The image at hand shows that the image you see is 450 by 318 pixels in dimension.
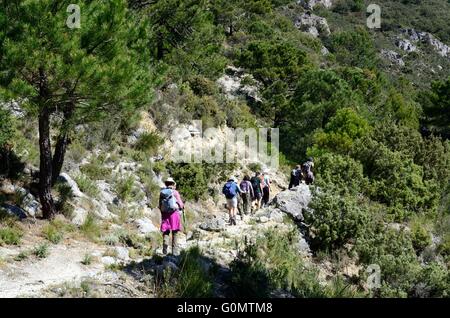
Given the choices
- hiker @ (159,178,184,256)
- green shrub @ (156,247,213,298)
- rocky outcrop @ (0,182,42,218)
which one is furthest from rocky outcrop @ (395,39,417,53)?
green shrub @ (156,247,213,298)

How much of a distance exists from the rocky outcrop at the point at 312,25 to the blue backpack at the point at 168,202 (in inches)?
2490

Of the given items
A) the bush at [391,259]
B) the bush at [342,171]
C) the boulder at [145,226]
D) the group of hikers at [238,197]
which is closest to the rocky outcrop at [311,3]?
the bush at [342,171]

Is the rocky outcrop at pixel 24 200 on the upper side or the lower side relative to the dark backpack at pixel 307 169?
lower

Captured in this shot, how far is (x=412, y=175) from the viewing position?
63.3 ft

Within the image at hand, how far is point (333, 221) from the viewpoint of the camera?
13.0 metres

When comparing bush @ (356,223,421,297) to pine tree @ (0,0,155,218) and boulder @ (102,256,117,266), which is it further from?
pine tree @ (0,0,155,218)

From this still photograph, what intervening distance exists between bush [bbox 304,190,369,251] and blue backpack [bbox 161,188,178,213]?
5.29 m

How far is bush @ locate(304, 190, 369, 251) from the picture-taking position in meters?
12.9

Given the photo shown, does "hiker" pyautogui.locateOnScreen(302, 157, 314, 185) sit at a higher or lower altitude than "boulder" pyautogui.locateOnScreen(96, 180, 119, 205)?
higher

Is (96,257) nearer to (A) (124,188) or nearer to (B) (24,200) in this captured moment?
(B) (24,200)

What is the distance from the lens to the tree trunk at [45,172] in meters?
10.5

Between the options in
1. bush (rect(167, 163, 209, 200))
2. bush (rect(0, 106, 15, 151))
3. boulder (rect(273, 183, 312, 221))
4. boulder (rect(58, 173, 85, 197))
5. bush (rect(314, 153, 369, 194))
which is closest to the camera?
bush (rect(0, 106, 15, 151))

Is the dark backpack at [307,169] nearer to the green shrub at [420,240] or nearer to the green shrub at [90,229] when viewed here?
the green shrub at [420,240]

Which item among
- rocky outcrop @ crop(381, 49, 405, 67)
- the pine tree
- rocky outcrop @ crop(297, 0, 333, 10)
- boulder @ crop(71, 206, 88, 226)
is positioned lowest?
boulder @ crop(71, 206, 88, 226)
